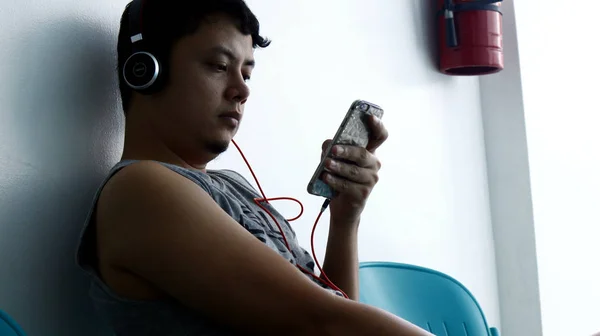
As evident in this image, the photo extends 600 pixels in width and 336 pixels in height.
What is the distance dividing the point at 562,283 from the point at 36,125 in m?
1.75

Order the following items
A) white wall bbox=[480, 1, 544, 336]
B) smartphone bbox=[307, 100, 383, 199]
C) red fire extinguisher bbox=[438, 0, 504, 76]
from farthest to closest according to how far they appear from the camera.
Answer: white wall bbox=[480, 1, 544, 336] < red fire extinguisher bbox=[438, 0, 504, 76] < smartphone bbox=[307, 100, 383, 199]

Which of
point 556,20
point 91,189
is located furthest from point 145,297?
point 556,20

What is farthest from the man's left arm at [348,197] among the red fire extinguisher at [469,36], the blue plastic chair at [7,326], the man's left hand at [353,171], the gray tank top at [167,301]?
the red fire extinguisher at [469,36]

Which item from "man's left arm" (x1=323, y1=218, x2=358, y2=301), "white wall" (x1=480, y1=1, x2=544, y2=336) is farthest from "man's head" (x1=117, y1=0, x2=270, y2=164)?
"white wall" (x1=480, y1=1, x2=544, y2=336)

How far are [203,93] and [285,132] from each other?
0.49 m

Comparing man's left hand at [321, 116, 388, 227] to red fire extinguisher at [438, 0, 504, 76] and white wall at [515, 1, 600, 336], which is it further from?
white wall at [515, 1, 600, 336]

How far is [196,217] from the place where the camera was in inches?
34.9

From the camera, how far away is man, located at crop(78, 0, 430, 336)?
0.86 metres

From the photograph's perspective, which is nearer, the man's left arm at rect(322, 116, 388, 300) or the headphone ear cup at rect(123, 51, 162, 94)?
the headphone ear cup at rect(123, 51, 162, 94)

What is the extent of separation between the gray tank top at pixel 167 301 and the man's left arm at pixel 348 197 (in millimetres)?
134

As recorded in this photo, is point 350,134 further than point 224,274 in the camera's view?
Yes

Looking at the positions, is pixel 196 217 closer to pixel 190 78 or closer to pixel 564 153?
pixel 190 78

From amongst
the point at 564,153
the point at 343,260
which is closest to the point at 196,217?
the point at 343,260

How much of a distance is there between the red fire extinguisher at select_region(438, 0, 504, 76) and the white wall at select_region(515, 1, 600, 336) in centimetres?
20
